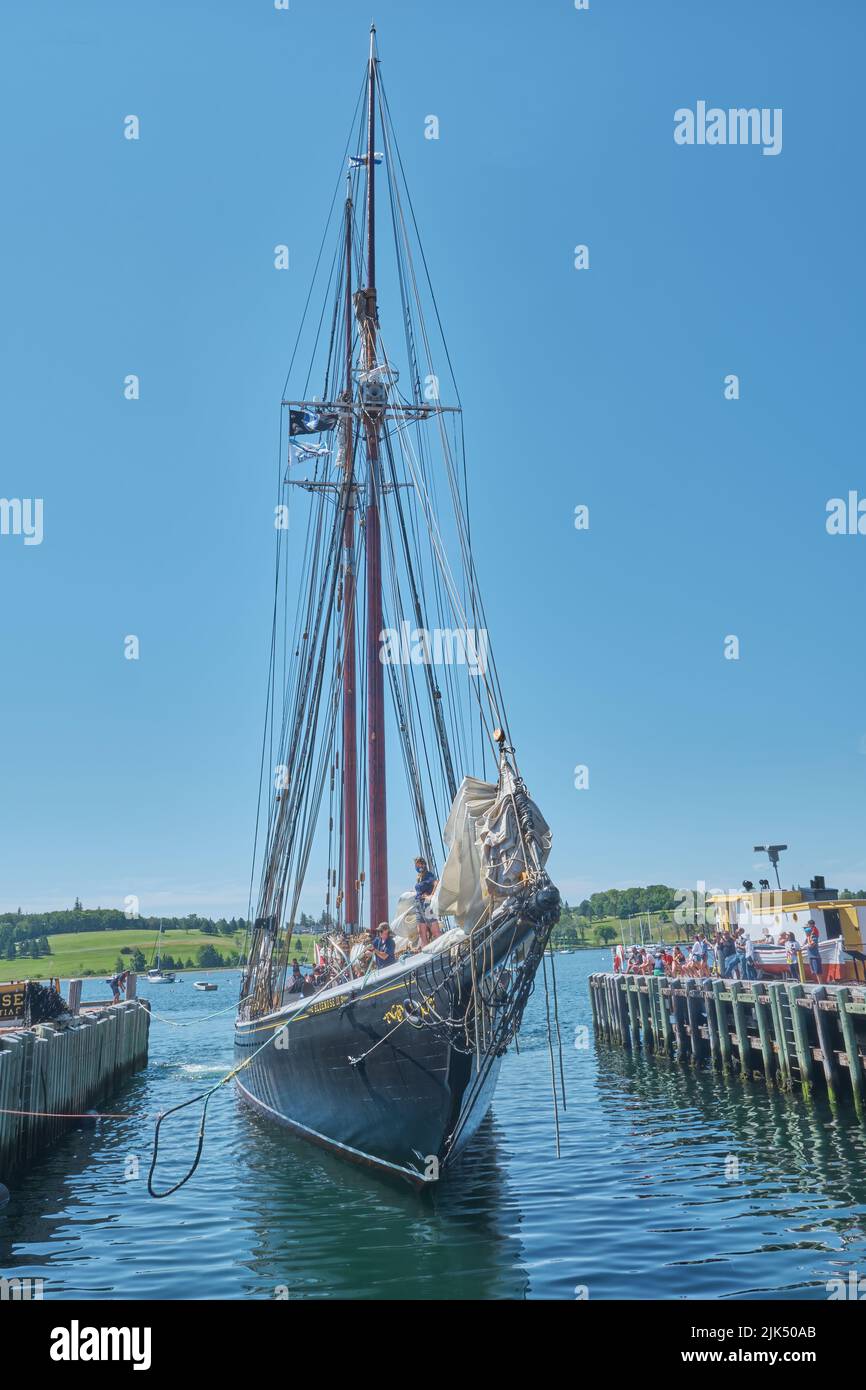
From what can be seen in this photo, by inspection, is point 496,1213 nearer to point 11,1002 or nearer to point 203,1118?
point 203,1118

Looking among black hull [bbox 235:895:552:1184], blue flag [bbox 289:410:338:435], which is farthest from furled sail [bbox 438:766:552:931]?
blue flag [bbox 289:410:338:435]

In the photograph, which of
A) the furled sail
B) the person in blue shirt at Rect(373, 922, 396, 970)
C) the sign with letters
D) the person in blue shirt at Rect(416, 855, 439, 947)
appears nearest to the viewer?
the furled sail

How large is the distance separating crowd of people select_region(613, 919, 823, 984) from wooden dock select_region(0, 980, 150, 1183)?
19.7 m

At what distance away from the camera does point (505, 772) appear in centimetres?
1639

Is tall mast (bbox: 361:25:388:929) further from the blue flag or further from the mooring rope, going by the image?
the blue flag

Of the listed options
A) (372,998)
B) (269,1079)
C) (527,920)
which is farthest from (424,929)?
(269,1079)

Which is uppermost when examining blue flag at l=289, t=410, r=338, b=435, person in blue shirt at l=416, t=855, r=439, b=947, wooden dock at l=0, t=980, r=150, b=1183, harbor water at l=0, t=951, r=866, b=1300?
blue flag at l=289, t=410, r=338, b=435

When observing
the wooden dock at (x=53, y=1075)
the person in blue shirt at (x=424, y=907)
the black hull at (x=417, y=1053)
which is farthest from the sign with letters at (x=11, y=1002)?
the person in blue shirt at (x=424, y=907)

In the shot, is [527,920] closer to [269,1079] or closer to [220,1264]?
[220,1264]

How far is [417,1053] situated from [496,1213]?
3.02 meters

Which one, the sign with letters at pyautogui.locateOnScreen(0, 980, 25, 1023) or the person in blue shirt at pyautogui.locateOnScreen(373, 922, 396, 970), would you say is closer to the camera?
the person in blue shirt at pyautogui.locateOnScreen(373, 922, 396, 970)

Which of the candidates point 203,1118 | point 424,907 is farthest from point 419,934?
point 203,1118

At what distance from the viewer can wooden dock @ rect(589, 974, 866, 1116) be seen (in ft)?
79.9

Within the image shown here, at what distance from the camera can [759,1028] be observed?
2861 cm
